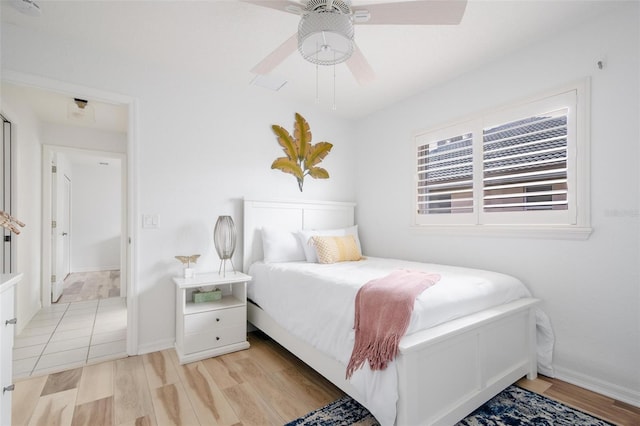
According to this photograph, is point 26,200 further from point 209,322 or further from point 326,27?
point 326,27

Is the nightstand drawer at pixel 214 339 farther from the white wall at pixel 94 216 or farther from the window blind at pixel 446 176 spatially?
the white wall at pixel 94 216

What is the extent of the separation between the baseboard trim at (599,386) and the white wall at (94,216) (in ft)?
24.7

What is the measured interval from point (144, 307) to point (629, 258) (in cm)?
353

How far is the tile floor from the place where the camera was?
2408 millimetres

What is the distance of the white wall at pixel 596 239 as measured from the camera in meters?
1.93

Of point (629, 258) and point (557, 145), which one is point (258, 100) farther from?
point (629, 258)

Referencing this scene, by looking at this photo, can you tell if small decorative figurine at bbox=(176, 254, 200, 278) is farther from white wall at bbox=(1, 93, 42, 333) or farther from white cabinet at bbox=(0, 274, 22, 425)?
white wall at bbox=(1, 93, 42, 333)

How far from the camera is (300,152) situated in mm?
3580

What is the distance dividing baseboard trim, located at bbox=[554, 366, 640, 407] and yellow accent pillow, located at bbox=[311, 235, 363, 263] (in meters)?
1.78

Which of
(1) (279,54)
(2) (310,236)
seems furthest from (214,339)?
(1) (279,54)

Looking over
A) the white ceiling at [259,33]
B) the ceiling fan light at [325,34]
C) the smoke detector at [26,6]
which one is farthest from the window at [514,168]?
the smoke detector at [26,6]

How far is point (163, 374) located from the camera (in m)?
2.24

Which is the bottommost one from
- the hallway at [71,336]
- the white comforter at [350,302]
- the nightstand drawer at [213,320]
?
the hallway at [71,336]

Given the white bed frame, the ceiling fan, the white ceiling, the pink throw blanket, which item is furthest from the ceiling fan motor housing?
the white bed frame
